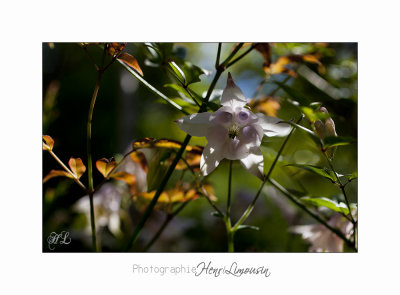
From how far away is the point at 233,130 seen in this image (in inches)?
25.2

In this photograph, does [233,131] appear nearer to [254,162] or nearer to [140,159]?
[254,162]

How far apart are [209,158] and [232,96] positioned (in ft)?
0.38

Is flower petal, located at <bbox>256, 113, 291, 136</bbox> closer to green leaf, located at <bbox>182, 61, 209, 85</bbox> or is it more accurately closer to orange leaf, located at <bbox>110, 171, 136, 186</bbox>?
green leaf, located at <bbox>182, 61, 209, 85</bbox>

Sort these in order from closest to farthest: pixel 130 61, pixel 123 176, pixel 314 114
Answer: pixel 314 114
pixel 130 61
pixel 123 176

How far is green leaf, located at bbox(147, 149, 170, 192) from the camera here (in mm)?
701

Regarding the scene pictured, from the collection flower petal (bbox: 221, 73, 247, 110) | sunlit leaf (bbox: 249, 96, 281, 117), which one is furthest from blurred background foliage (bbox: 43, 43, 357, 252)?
flower petal (bbox: 221, 73, 247, 110)

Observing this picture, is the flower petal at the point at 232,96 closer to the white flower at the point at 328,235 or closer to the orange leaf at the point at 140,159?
the orange leaf at the point at 140,159

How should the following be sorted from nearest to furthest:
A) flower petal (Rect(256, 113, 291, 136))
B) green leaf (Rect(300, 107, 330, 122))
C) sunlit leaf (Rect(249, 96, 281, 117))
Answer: green leaf (Rect(300, 107, 330, 122)), flower petal (Rect(256, 113, 291, 136)), sunlit leaf (Rect(249, 96, 281, 117))

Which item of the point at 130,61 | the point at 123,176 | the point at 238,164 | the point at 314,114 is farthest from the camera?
the point at 238,164

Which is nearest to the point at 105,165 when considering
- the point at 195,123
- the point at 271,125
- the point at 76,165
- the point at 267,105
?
the point at 76,165

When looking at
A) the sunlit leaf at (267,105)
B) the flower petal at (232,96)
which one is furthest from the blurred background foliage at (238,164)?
the flower petal at (232,96)
